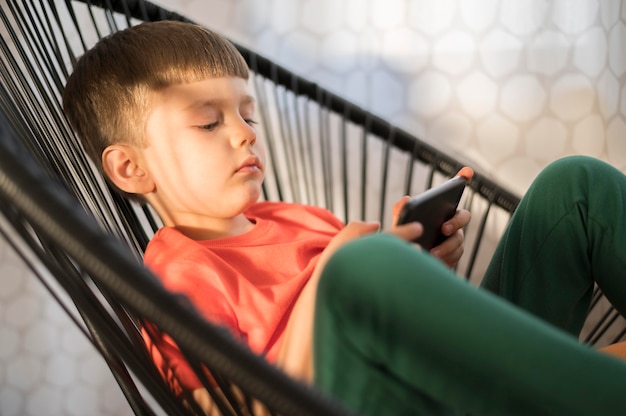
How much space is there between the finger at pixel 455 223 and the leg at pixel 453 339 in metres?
0.25

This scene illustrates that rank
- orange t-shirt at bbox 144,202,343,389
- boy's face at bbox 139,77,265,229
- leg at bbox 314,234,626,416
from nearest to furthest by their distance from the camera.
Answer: leg at bbox 314,234,626,416, orange t-shirt at bbox 144,202,343,389, boy's face at bbox 139,77,265,229

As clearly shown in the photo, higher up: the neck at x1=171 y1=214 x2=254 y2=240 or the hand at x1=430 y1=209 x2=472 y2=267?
the hand at x1=430 y1=209 x2=472 y2=267

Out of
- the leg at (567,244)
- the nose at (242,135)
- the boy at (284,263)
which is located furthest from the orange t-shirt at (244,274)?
the leg at (567,244)

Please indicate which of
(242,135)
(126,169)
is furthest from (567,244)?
Result: (126,169)

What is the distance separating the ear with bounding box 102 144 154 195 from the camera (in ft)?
2.68

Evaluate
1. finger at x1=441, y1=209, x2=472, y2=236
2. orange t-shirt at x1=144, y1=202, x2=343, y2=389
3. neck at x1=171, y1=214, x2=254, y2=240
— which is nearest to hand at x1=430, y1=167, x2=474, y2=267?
finger at x1=441, y1=209, x2=472, y2=236

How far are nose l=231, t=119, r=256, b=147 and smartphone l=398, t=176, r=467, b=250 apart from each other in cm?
24

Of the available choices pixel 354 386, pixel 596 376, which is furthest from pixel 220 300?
pixel 596 376

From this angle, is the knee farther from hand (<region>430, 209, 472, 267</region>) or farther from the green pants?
the green pants

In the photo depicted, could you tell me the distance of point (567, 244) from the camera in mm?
728

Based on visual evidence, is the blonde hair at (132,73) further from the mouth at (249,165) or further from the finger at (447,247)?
the finger at (447,247)

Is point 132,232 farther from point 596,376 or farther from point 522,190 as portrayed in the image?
point 522,190

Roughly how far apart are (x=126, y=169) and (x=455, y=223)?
37 centimetres

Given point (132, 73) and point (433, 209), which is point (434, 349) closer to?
point (433, 209)
